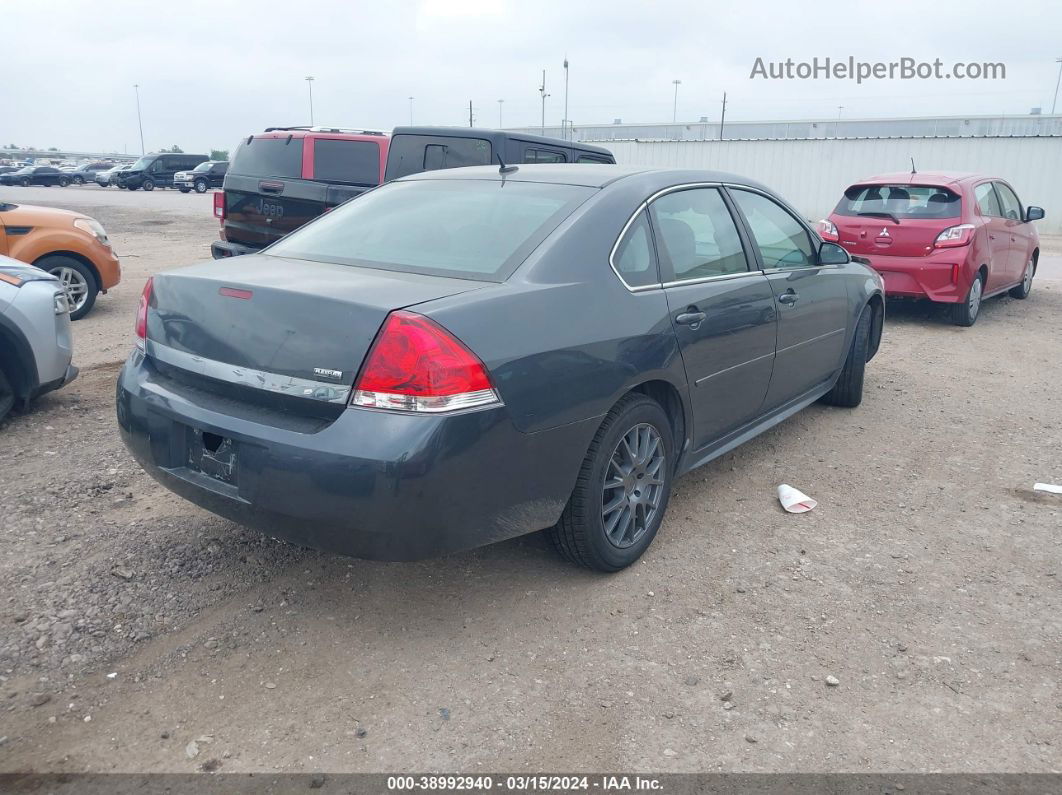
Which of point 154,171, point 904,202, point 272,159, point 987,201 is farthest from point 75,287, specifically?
point 154,171

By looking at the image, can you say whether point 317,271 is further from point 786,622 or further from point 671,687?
point 786,622

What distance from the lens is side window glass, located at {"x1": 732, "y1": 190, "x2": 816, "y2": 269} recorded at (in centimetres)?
464

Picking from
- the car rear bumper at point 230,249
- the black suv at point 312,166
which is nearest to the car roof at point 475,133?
the black suv at point 312,166

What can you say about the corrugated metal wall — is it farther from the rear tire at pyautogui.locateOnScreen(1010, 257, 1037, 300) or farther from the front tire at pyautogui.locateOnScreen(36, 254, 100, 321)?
the front tire at pyautogui.locateOnScreen(36, 254, 100, 321)

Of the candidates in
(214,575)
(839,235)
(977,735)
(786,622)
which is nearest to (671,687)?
(786,622)

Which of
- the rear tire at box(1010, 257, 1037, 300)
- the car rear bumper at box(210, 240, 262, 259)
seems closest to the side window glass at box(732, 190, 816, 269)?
the car rear bumper at box(210, 240, 262, 259)

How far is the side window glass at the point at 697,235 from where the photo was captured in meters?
3.91

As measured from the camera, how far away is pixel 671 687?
292 cm

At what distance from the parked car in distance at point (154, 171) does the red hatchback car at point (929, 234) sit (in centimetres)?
4094

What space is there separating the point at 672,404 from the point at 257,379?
70.3 inches

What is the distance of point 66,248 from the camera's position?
28.4ft

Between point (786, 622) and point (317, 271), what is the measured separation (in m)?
2.24

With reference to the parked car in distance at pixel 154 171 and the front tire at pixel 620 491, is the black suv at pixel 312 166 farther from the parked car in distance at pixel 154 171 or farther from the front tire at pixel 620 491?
the parked car in distance at pixel 154 171

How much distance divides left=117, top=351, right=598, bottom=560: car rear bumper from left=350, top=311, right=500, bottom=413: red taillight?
5cm
